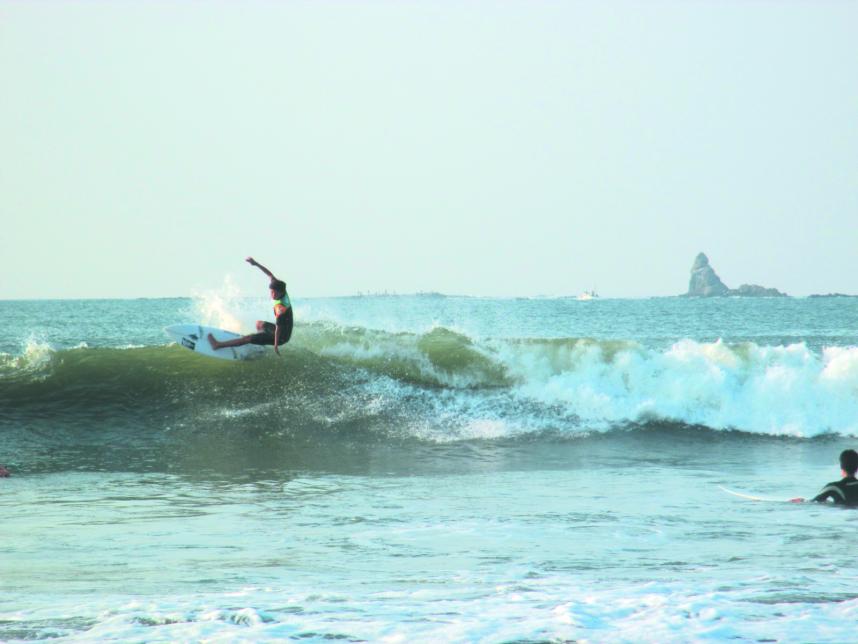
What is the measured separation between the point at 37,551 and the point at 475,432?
9892mm

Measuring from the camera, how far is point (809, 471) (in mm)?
13000

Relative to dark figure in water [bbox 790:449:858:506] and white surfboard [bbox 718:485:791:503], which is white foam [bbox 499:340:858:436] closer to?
white surfboard [bbox 718:485:791:503]

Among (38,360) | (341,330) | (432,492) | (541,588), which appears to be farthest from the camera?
(341,330)

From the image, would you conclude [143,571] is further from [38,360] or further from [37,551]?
[38,360]

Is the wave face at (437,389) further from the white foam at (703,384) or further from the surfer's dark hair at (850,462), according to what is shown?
the surfer's dark hair at (850,462)

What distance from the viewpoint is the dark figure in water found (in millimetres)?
9984

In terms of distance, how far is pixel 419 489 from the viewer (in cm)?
1159

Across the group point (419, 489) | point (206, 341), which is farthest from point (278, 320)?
point (419, 489)

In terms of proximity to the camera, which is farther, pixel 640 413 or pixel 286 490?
pixel 640 413

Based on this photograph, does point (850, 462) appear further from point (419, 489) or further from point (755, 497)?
point (419, 489)

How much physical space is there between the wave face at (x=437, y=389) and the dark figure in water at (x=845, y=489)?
7012 mm

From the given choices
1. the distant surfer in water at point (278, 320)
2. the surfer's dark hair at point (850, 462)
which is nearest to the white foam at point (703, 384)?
the distant surfer in water at point (278, 320)

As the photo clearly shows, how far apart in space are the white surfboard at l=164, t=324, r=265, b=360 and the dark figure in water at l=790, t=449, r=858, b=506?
12264mm

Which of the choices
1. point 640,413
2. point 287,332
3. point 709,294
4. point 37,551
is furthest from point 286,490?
point 709,294
